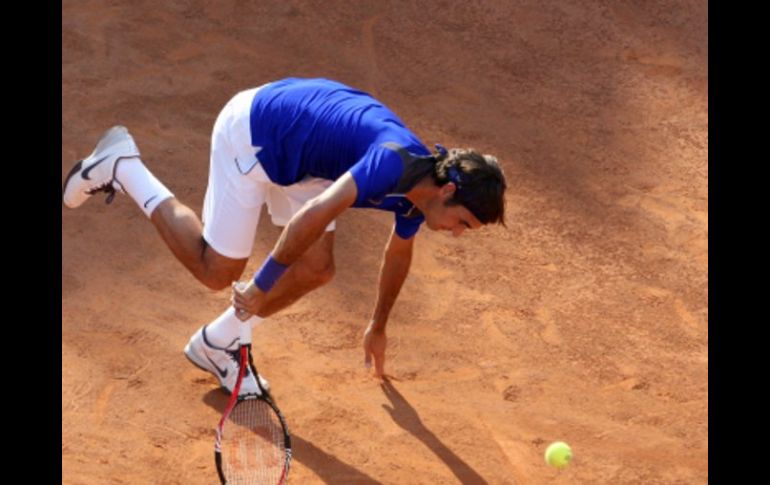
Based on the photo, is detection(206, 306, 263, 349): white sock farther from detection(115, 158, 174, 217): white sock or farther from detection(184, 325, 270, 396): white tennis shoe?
detection(115, 158, 174, 217): white sock

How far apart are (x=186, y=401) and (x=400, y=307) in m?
1.38

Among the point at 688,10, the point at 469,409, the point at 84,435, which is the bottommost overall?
the point at 84,435

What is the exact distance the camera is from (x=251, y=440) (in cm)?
582

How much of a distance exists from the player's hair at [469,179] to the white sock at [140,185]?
1448mm

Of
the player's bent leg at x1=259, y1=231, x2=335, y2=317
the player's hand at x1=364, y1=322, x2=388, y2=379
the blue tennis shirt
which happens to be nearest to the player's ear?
the blue tennis shirt

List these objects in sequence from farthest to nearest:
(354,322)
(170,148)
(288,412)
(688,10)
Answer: (688,10) < (170,148) < (354,322) < (288,412)

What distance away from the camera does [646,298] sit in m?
7.19

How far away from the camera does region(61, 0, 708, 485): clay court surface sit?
5.97 m

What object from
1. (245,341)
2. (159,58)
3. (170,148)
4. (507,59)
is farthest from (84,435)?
(507,59)

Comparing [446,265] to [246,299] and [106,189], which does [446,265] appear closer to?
[106,189]

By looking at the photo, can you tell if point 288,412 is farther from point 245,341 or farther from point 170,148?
point 170,148

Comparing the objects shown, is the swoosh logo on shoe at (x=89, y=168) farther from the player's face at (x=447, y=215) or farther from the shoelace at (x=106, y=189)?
the player's face at (x=447, y=215)

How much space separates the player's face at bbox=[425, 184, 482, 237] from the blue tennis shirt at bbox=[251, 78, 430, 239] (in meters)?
0.19

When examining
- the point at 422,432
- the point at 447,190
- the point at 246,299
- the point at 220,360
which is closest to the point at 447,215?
the point at 447,190
